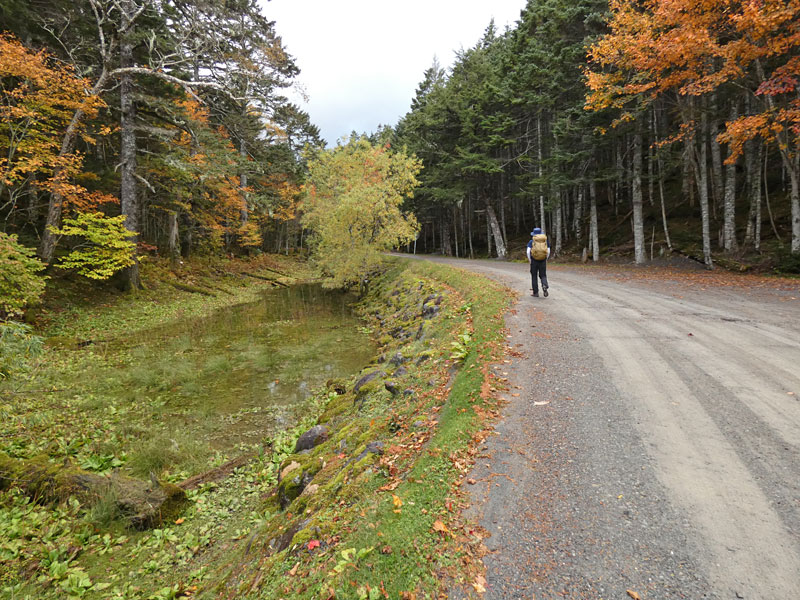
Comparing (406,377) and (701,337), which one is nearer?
(701,337)

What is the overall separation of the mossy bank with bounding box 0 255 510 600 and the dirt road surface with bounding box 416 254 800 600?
36cm

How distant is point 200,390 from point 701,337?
1124 centimetres

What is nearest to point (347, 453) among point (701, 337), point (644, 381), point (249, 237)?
point (644, 381)

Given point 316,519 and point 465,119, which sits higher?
point 465,119

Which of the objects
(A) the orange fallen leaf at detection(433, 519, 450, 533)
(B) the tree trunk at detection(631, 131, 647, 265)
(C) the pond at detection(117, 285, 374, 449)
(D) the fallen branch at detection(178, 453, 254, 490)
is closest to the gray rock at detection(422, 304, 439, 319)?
(C) the pond at detection(117, 285, 374, 449)

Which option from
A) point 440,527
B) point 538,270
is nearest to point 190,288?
point 538,270

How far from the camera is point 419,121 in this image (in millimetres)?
33750

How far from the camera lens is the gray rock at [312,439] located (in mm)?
6449

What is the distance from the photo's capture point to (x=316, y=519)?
3.51 m

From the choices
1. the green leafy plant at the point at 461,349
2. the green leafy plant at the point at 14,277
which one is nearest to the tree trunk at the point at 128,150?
the green leafy plant at the point at 14,277

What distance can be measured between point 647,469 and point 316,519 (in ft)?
→ 10.5

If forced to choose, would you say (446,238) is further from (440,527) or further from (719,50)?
(440,527)

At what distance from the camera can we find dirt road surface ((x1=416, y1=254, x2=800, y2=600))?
231 centimetres

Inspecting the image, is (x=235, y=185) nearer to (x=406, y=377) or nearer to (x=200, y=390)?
(x=200, y=390)
